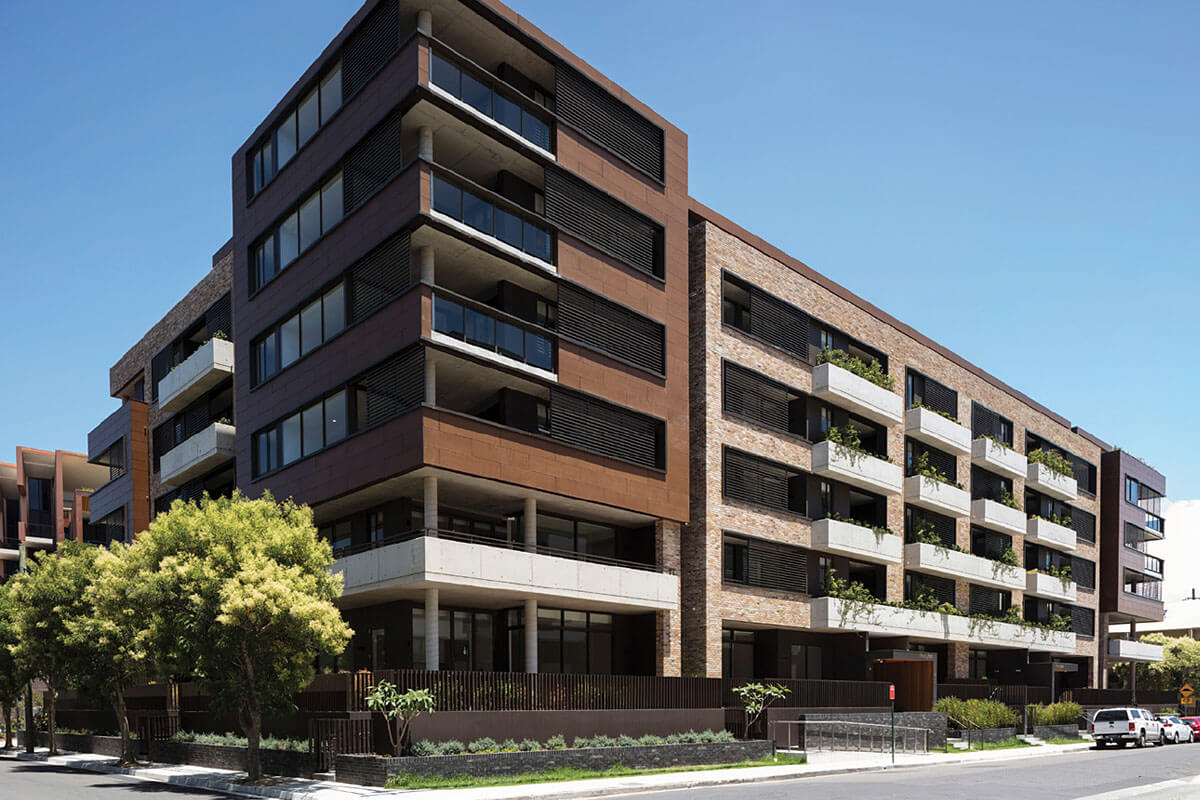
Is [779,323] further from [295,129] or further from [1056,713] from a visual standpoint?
[1056,713]

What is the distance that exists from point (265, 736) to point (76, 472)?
6036 cm

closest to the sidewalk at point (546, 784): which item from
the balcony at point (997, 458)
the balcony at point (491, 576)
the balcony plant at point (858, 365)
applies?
the balcony at point (491, 576)

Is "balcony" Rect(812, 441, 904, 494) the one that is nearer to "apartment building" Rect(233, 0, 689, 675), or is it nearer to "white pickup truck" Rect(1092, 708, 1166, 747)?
"apartment building" Rect(233, 0, 689, 675)

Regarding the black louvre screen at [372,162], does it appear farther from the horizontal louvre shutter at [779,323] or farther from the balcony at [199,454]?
the horizontal louvre shutter at [779,323]

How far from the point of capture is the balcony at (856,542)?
46.8 meters

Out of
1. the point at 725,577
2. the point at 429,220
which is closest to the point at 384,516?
the point at 429,220

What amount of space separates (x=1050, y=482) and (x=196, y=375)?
5347cm

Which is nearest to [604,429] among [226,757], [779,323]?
[779,323]

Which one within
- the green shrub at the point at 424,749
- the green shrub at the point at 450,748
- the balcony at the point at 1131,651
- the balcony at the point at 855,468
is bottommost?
the balcony at the point at 1131,651

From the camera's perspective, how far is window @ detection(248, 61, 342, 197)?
126 feet

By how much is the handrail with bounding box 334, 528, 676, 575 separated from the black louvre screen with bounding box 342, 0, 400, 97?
15338 millimetres

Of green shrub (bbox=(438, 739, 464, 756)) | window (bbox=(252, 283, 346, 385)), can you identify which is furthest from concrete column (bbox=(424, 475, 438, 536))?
window (bbox=(252, 283, 346, 385))

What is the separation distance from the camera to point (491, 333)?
34188 millimetres

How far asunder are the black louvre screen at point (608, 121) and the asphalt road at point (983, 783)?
23212 mm
